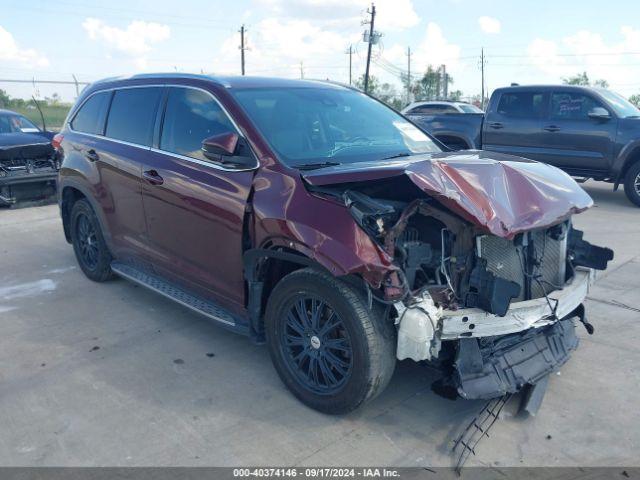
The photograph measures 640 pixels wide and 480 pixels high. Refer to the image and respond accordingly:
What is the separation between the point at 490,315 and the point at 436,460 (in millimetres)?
812

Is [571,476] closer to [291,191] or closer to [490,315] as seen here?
[490,315]

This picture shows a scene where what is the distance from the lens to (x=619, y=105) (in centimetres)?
1020

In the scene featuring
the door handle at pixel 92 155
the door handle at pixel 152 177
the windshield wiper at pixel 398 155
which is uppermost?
the windshield wiper at pixel 398 155

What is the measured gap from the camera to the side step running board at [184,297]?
3963 mm

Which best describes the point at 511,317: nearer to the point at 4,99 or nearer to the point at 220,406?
the point at 220,406

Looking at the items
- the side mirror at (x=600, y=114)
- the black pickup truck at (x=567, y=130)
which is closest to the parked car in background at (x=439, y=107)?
the black pickup truck at (x=567, y=130)

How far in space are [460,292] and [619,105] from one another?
8.62 m

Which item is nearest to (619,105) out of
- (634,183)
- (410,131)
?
(634,183)

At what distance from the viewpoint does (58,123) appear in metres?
24.2

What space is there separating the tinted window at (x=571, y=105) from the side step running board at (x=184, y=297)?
8.34 meters

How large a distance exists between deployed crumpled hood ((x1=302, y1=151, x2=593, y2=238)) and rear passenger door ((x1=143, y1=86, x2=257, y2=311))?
0.71 metres

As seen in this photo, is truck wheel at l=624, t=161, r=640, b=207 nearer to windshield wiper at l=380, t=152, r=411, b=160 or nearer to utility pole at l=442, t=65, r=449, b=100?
windshield wiper at l=380, t=152, r=411, b=160

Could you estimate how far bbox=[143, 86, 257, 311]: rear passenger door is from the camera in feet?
12.6

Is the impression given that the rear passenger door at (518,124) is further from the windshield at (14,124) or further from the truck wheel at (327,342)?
the windshield at (14,124)
